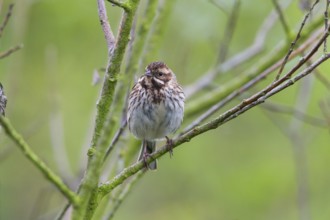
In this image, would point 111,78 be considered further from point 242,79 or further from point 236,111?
point 242,79

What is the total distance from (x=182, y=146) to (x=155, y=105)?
15.2 ft

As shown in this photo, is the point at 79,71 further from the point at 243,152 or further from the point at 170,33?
the point at 243,152

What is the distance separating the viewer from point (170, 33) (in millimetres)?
10258

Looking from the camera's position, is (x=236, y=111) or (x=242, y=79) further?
(x=242, y=79)

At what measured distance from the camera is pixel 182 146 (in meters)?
10.9

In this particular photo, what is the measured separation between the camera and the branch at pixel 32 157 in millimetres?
3047

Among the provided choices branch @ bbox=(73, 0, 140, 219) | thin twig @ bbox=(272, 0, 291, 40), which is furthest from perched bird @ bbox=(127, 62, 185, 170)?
branch @ bbox=(73, 0, 140, 219)

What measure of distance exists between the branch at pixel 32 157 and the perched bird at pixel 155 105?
3012 mm

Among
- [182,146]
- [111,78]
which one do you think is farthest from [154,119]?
[182,146]

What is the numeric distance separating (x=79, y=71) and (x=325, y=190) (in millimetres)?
3947

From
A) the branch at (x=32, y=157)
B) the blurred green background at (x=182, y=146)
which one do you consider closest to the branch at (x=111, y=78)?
the branch at (x=32, y=157)

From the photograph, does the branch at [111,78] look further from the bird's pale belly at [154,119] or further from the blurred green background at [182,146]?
the blurred green background at [182,146]

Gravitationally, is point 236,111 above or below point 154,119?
below

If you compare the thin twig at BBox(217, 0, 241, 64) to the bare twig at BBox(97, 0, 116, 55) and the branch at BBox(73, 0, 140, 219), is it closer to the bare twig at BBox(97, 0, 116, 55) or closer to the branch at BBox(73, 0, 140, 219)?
the bare twig at BBox(97, 0, 116, 55)
